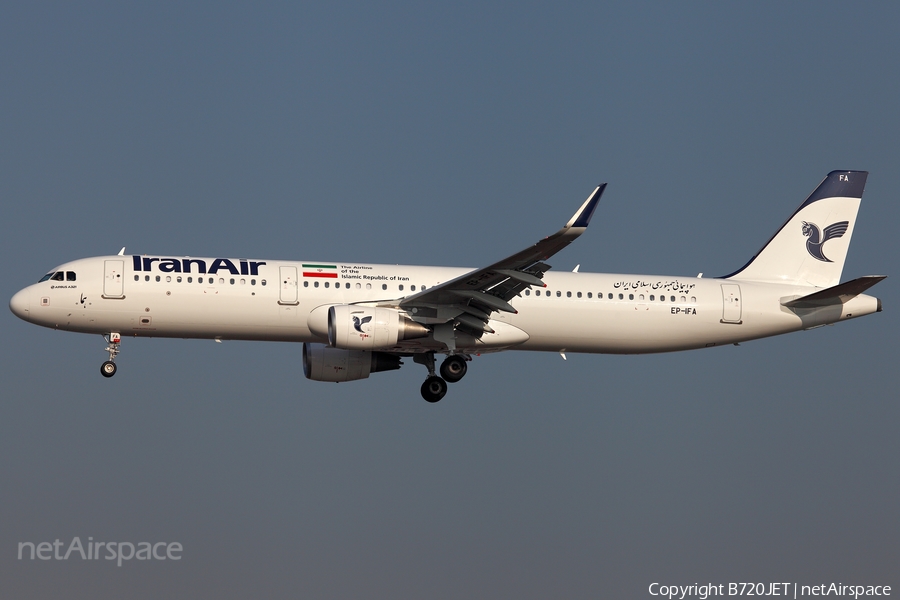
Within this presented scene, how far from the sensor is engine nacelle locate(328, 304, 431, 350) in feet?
120

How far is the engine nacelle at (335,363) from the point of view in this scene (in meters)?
41.7

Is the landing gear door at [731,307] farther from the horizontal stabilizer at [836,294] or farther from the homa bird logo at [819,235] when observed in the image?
the homa bird logo at [819,235]

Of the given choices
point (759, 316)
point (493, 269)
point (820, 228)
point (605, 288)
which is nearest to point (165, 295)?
point (493, 269)

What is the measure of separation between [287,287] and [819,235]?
68.5ft

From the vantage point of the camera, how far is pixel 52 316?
38.0 m

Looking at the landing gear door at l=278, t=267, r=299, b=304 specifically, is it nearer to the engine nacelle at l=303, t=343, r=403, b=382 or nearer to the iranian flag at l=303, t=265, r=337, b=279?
the iranian flag at l=303, t=265, r=337, b=279

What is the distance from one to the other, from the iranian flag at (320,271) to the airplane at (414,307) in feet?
0.11

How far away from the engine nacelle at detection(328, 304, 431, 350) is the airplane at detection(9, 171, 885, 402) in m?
0.04

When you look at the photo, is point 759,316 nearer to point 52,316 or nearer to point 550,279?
point 550,279

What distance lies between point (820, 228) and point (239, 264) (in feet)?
73.5

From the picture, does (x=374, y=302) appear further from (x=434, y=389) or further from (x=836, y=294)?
(x=836, y=294)

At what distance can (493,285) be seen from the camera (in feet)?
121

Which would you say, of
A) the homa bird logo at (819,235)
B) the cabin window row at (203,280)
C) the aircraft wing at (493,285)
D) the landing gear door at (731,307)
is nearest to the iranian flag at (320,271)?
the cabin window row at (203,280)

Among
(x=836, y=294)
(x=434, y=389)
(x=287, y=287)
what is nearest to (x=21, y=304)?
(x=287, y=287)
